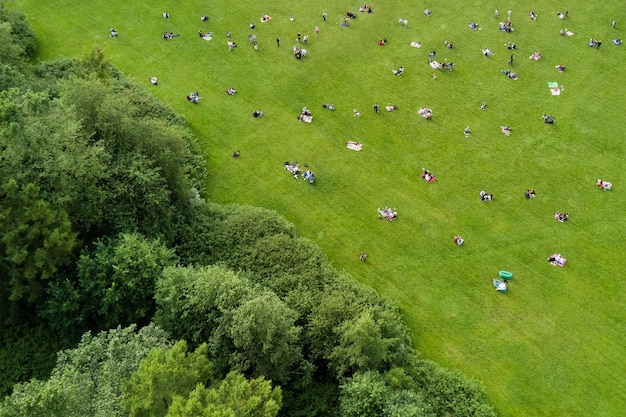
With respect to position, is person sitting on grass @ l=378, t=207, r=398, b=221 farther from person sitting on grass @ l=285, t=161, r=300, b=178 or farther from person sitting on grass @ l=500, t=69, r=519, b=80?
person sitting on grass @ l=500, t=69, r=519, b=80

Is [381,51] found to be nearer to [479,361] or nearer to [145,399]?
[479,361]

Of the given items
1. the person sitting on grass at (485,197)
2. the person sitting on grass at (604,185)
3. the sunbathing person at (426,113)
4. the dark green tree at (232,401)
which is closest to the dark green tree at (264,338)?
the dark green tree at (232,401)


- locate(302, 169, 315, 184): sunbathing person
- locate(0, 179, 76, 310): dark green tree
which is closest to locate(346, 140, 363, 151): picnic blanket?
locate(302, 169, 315, 184): sunbathing person

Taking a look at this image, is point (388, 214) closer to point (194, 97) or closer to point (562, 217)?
point (562, 217)

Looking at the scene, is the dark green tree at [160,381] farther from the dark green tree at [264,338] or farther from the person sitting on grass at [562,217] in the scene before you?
the person sitting on grass at [562,217]

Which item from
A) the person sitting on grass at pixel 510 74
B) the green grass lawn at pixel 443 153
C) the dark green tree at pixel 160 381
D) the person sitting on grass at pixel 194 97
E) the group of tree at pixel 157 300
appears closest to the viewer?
the dark green tree at pixel 160 381
